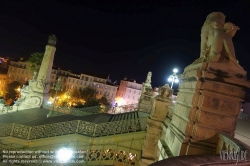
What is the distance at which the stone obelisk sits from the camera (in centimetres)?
2239

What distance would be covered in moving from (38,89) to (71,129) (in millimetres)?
12633

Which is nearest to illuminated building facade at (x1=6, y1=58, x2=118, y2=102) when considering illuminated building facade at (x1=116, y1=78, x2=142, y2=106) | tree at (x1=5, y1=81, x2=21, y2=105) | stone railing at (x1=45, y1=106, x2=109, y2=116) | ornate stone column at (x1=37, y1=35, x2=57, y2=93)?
illuminated building facade at (x1=116, y1=78, x2=142, y2=106)

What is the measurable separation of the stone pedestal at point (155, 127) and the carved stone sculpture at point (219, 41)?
379 cm

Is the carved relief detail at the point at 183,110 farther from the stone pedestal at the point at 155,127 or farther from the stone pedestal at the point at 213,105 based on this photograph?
the stone pedestal at the point at 155,127

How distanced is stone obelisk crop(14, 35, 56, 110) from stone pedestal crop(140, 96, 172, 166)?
678 inches

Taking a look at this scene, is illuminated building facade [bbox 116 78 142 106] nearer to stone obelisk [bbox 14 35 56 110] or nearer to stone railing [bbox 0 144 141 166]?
stone obelisk [bbox 14 35 56 110]

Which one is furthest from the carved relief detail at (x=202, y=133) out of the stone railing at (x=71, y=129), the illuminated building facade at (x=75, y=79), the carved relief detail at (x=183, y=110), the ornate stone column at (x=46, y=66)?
the illuminated building facade at (x=75, y=79)

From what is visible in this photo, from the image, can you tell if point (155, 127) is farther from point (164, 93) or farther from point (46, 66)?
point (46, 66)

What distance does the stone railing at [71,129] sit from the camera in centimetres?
1191

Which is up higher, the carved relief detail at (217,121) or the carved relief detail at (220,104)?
the carved relief detail at (220,104)

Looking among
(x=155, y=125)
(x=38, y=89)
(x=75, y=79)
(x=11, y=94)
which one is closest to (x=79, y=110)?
(x=38, y=89)

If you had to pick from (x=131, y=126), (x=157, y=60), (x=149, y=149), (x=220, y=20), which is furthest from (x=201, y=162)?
(x=157, y=60)

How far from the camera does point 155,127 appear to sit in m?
8.80

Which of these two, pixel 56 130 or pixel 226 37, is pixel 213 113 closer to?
pixel 226 37
